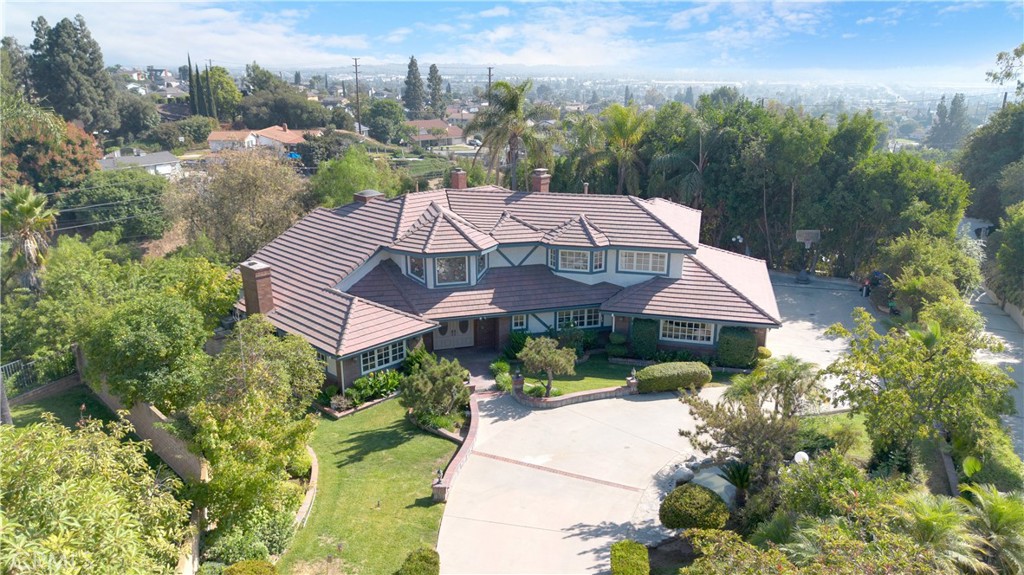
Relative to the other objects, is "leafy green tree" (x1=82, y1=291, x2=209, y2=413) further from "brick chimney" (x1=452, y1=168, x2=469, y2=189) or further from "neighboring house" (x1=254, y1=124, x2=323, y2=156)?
"neighboring house" (x1=254, y1=124, x2=323, y2=156)

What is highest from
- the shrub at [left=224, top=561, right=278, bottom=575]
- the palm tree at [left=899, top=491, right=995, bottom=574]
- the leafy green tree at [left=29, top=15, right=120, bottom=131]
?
the leafy green tree at [left=29, top=15, right=120, bottom=131]

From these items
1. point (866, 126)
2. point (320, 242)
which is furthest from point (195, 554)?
point (866, 126)

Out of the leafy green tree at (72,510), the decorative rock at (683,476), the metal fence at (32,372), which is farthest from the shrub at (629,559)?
the metal fence at (32,372)

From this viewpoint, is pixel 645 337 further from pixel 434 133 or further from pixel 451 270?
pixel 434 133

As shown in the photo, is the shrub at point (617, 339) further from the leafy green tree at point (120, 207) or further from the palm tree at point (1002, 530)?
the leafy green tree at point (120, 207)

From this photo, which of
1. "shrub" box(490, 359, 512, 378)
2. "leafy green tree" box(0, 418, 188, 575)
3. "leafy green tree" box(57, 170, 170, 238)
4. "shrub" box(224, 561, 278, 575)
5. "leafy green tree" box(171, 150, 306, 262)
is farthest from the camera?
"leafy green tree" box(57, 170, 170, 238)

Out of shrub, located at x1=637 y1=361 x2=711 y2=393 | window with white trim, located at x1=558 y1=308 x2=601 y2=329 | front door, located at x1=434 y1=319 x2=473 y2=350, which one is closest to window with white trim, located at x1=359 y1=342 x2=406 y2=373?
front door, located at x1=434 y1=319 x2=473 y2=350
